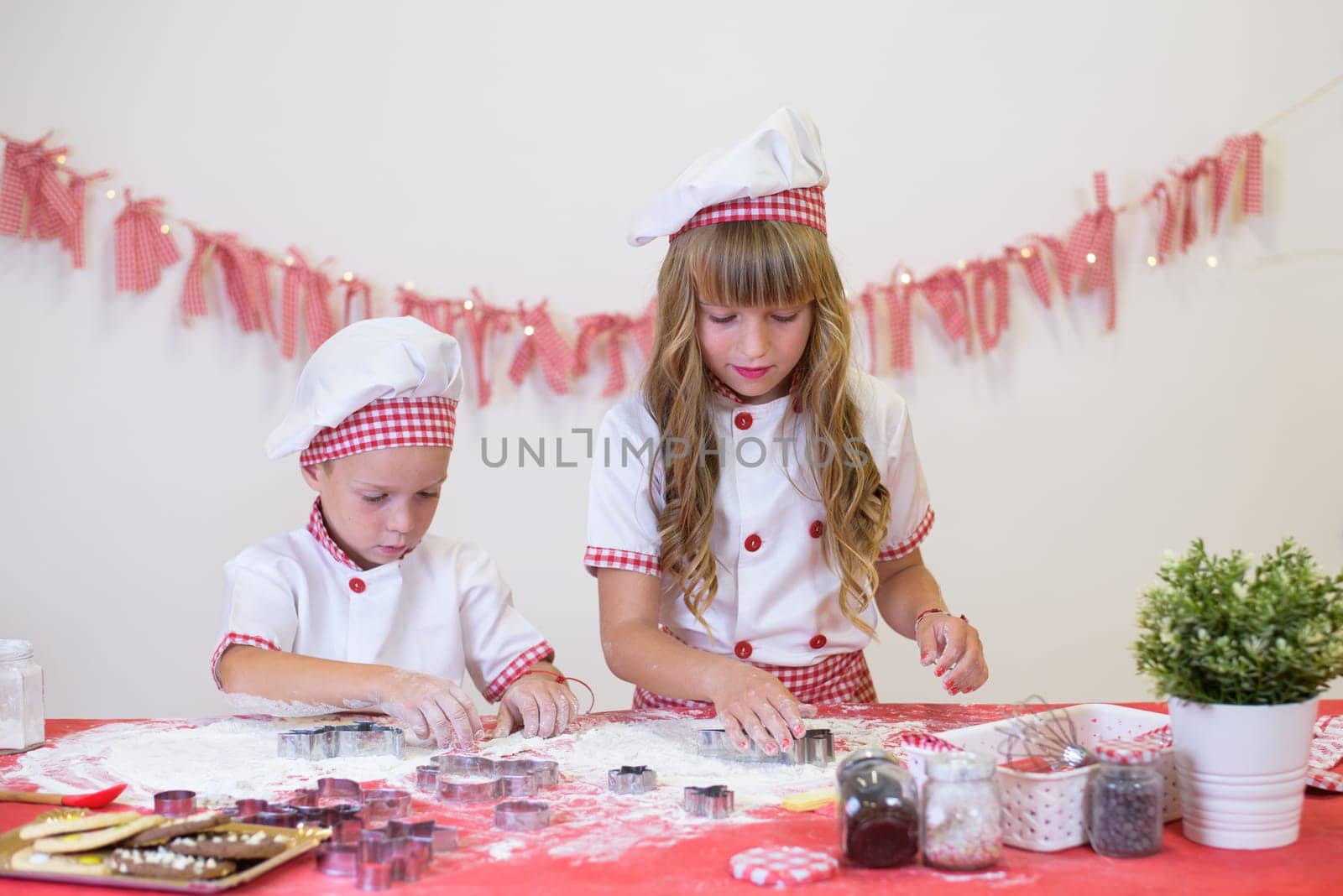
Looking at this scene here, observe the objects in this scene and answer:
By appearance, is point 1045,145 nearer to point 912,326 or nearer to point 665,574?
point 912,326

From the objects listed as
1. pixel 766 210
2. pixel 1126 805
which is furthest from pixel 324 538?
pixel 1126 805

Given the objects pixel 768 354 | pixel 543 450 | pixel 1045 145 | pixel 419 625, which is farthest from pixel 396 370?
pixel 1045 145

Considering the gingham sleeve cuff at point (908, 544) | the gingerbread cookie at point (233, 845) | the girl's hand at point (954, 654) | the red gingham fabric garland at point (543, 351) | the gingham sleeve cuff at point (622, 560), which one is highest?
the red gingham fabric garland at point (543, 351)

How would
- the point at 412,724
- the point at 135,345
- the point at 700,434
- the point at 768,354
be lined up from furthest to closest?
the point at 135,345 → the point at 700,434 → the point at 768,354 → the point at 412,724

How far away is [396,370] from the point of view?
1.65 meters

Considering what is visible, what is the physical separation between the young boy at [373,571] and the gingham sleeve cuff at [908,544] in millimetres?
513

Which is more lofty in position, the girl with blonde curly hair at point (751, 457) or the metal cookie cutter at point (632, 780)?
the girl with blonde curly hair at point (751, 457)

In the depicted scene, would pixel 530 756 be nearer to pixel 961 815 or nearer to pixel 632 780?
pixel 632 780

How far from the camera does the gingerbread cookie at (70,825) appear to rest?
3.26ft

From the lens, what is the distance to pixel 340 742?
4.47ft

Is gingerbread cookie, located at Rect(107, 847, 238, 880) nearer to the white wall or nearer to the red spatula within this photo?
the red spatula

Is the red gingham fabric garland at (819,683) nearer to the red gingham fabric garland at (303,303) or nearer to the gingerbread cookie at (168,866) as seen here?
the gingerbread cookie at (168,866)

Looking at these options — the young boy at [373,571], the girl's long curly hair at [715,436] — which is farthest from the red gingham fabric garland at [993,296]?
the young boy at [373,571]

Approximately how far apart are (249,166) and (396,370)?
1.07 metres
